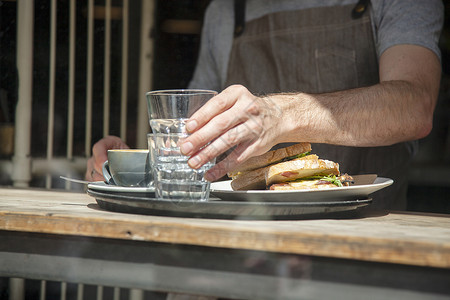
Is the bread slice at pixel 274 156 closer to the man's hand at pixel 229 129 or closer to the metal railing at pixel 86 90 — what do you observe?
the man's hand at pixel 229 129

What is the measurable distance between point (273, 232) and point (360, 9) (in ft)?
4.43

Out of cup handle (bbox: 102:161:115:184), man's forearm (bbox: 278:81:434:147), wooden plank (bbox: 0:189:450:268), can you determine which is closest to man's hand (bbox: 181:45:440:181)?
man's forearm (bbox: 278:81:434:147)

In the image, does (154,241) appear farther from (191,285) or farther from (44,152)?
(44,152)

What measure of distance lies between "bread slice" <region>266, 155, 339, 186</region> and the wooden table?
0.45 ft

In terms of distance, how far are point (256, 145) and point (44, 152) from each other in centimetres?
211

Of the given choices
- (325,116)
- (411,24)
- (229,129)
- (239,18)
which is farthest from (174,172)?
(239,18)

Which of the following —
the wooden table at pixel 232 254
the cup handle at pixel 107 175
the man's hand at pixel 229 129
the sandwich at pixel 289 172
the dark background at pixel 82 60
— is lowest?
the wooden table at pixel 232 254

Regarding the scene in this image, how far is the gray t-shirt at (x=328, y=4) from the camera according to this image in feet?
5.42

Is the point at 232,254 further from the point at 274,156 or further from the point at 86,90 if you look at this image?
the point at 86,90

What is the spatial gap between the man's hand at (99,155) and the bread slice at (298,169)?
1.86 ft

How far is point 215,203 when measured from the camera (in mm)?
829

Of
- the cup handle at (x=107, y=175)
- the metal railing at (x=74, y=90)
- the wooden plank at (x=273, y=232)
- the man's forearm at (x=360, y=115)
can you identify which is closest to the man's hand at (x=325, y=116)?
the man's forearm at (x=360, y=115)

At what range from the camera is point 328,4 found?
191 centimetres

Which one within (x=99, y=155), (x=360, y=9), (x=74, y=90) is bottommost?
(x=99, y=155)
